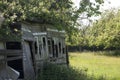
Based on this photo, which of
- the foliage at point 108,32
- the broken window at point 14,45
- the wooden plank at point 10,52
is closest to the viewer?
the wooden plank at point 10,52

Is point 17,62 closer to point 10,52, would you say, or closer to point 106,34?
A: point 10,52

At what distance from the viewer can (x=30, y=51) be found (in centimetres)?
1867

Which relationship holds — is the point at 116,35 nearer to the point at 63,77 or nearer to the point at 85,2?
the point at 85,2

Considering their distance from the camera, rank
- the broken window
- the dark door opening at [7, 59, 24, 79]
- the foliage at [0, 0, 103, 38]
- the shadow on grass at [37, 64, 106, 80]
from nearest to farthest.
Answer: the foliage at [0, 0, 103, 38]
the broken window
the dark door opening at [7, 59, 24, 79]
the shadow on grass at [37, 64, 106, 80]

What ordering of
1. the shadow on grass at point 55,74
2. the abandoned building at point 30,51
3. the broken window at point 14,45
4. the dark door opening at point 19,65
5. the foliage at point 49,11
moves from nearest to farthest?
the abandoned building at point 30,51
the foliage at point 49,11
the broken window at point 14,45
the dark door opening at point 19,65
the shadow on grass at point 55,74

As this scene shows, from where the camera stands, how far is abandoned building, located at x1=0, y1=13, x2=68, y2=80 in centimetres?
1444

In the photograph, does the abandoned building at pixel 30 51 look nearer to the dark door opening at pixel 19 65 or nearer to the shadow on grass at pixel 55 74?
the dark door opening at pixel 19 65

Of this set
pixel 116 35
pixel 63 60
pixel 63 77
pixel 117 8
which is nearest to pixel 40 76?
pixel 63 77

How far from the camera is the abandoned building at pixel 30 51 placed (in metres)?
14.4

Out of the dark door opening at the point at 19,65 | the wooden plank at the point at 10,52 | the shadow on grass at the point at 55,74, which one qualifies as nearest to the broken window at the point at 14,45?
the dark door opening at the point at 19,65

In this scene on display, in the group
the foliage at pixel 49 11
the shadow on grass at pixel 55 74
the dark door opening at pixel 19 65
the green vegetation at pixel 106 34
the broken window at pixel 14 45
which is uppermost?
the foliage at pixel 49 11

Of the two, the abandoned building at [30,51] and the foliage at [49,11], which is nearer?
the abandoned building at [30,51]

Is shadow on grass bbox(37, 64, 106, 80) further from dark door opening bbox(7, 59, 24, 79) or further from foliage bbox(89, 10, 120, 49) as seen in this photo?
foliage bbox(89, 10, 120, 49)

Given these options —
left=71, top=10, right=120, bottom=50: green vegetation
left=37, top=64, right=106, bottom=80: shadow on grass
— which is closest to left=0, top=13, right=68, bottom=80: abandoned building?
left=37, top=64, right=106, bottom=80: shadow on grass
